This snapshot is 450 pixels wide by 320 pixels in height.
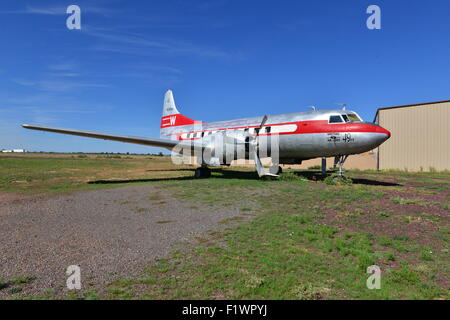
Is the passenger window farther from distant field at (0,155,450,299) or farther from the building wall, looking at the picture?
the building wall

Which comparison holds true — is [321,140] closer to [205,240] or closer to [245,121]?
[245,121]

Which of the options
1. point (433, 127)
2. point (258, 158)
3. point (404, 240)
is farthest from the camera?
A: point (433, 127)

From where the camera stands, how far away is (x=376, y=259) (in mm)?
4422

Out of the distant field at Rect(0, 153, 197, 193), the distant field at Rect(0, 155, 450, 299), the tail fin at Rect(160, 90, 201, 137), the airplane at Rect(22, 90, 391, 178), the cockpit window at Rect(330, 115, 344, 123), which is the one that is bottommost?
the distant field at Rect(0, 155, 450, 299)

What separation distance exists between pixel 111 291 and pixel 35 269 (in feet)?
5.40

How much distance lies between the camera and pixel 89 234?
575cm

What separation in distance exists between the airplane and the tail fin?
18.6 ft

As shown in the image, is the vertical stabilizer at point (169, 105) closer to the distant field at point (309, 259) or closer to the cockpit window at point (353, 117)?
the cockpit window at point (353, 117)

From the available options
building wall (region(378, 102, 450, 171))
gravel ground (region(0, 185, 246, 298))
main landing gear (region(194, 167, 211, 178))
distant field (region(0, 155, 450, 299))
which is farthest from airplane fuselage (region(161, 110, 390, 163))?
building wall (region(378, 102, 450, 171))

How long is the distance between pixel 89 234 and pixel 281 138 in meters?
12.7

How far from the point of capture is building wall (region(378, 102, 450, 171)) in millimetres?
27750

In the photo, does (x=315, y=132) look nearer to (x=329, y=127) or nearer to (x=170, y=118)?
(x=329, y=127)
